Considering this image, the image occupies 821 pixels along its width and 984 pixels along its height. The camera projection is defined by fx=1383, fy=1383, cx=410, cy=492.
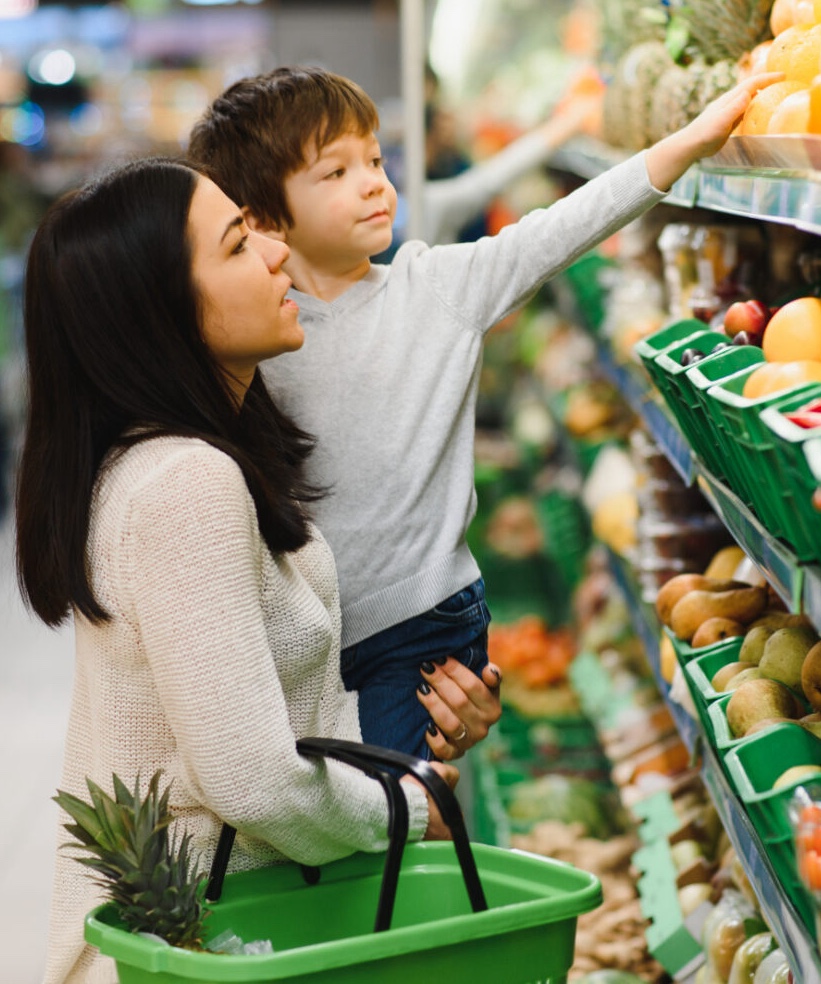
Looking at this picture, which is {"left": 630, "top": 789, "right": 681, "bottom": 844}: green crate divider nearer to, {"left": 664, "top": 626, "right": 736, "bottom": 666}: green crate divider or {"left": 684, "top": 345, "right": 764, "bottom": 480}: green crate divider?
{"left": 664, "top": 626, "right": 736, "bottom": 666}: green crate divider

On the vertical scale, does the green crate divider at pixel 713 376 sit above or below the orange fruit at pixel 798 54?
below

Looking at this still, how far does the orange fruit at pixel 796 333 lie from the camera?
1776 millimetres

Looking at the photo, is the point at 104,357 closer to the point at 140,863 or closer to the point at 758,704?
the point at 140,863

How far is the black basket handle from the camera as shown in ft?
4.81

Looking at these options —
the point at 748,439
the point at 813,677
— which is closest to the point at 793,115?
the point at 748,439

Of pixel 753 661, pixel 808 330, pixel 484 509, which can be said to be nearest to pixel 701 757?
pixel 753 661

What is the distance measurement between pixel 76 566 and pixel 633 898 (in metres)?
2.04

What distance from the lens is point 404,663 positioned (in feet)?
7.41

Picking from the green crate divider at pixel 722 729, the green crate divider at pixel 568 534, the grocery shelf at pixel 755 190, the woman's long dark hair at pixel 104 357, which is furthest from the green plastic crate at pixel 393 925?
the green crate divider at pixel 568 534

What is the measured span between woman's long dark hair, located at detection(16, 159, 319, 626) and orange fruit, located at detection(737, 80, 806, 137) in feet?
2.41

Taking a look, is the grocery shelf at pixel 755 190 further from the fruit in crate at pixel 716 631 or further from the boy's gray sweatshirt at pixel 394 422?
the fruit in crate at pixel 716 631

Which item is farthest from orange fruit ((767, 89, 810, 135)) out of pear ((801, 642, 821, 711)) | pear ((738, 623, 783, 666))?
pear ((738, 623, 783, 666))

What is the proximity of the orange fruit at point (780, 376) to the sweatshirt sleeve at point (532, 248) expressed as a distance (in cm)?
43

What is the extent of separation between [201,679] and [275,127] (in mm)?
979
